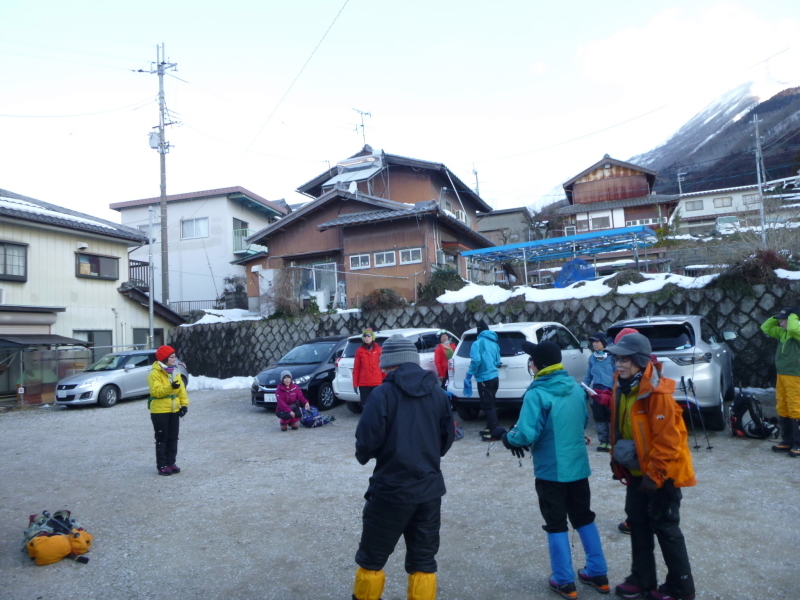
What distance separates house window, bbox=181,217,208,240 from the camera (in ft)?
99.3

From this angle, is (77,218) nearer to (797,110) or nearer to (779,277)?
(779,277)

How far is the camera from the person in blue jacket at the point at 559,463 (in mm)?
3523

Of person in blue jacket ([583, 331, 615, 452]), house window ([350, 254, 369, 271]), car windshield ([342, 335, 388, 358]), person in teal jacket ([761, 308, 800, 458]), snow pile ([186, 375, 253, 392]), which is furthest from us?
house window ([350, 254, 369, 271])

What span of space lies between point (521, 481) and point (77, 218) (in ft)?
67.1

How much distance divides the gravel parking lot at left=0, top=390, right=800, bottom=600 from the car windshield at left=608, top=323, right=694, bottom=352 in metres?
1.31

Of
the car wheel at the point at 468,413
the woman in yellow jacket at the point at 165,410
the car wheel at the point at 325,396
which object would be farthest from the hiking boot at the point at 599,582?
the car wheel at the point at 325,396

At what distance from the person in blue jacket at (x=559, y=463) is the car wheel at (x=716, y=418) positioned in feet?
15.7

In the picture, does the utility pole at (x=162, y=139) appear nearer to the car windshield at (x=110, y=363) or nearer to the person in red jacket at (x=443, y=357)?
the car windshield at (x=110, y=363)

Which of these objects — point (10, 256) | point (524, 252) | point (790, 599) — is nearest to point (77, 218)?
point (10, 256)

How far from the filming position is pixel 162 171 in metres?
25.1

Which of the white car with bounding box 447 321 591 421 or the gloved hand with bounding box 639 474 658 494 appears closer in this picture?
the gloved hand with bounding box 639 474 658 494

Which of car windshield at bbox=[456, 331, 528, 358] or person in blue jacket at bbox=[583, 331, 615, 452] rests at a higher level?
car windshield at bbox=[456, 331, 528, 358]

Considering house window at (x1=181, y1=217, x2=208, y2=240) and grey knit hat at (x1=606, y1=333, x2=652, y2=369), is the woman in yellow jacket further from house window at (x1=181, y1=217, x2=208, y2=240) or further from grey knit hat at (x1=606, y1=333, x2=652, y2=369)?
house window at (x1=181, y1=217, x2=208, y2=240)

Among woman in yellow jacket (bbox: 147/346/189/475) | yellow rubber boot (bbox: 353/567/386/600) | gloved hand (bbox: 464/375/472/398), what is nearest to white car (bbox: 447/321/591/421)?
gloved hand (bbox: 464/375/472/398)
